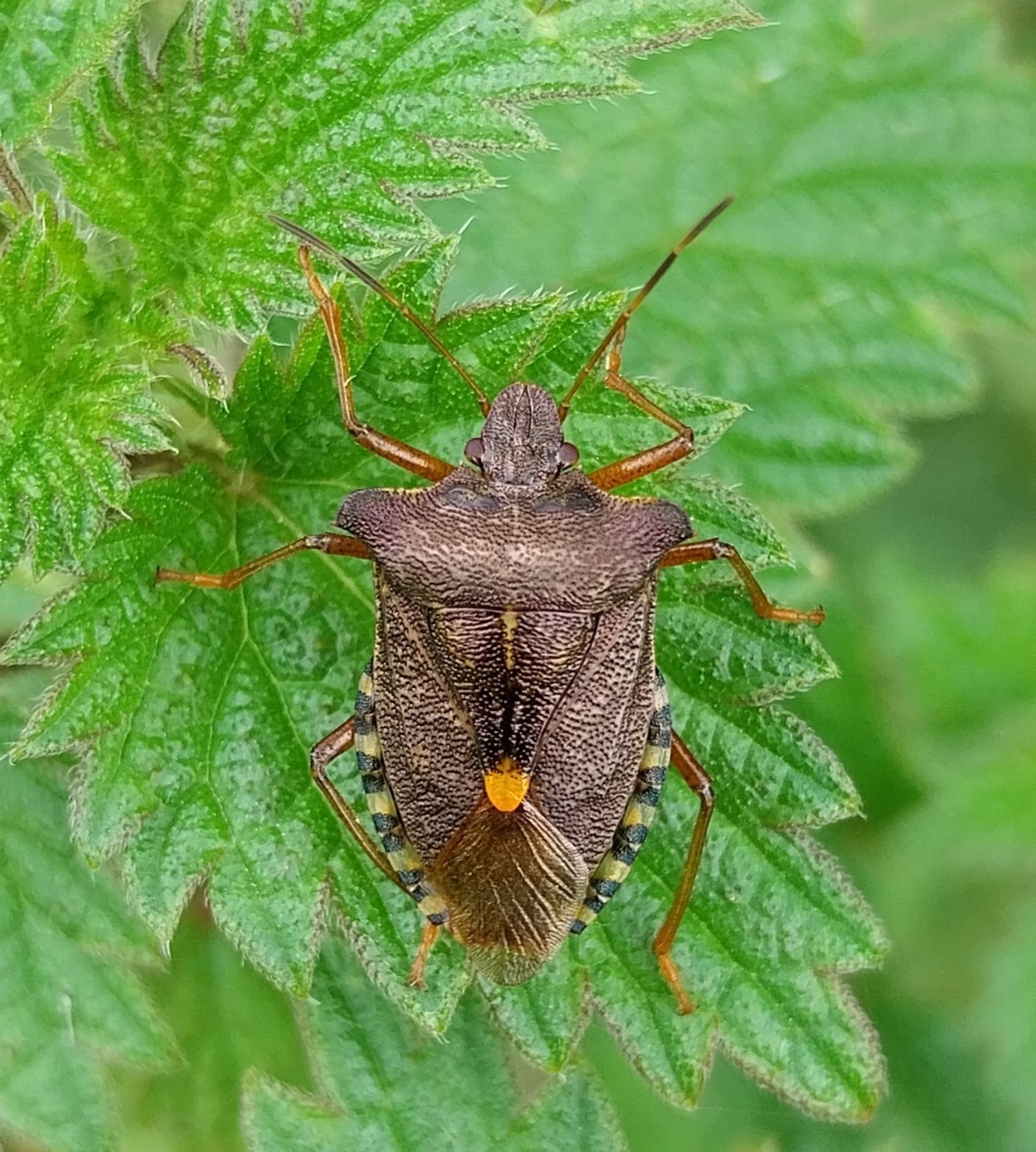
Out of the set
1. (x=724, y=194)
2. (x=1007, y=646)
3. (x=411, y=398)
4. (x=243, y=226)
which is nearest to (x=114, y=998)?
(x=411, y=398)

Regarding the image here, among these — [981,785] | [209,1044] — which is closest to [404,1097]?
[209,1044]

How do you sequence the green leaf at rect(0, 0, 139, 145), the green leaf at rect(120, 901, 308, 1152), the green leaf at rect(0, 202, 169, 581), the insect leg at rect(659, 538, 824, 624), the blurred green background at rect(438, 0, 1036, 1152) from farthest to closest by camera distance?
the blurred green background at rect(438, 0, 1036, 1152) < the green leaf at rect(120, 901, 308, 1152) < the insect leg at rect(659, 538, 824, 624) < the green leaf at rect(0, 0, 139, 145) < the green leaf at rect(0, 202, 169, 581)

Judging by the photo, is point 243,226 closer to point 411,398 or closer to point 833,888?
point 411,398

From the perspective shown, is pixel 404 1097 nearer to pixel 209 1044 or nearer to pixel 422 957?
pixel 422 957

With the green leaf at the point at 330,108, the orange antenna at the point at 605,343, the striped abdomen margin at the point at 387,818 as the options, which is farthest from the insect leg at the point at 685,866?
the green leaf at the point at 330,108

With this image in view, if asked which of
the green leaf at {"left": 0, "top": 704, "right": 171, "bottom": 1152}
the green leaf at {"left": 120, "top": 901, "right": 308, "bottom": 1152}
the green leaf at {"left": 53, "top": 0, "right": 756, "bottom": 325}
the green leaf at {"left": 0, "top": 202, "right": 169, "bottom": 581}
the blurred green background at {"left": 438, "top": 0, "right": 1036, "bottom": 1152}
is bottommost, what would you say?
the blurred green background at {"left": 438, "top": 0, "right": 1036, "bottom": 1152}

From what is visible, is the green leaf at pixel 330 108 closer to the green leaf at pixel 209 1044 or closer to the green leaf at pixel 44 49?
the green leaf at pixel 44 49

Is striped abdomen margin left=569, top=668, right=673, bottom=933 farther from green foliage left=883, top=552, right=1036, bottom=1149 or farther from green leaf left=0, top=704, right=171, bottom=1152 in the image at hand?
green foliage left=883, top=552, right=1036, bottom=1149

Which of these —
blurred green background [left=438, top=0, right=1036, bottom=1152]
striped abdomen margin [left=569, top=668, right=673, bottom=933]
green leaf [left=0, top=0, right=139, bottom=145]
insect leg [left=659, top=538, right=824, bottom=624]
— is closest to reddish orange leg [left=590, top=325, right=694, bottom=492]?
insect leg [left=659, top=538, right=824, bottom=624]

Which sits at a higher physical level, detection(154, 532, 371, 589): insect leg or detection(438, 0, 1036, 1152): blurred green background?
detection(154, 532, 371, 589): insect leg
